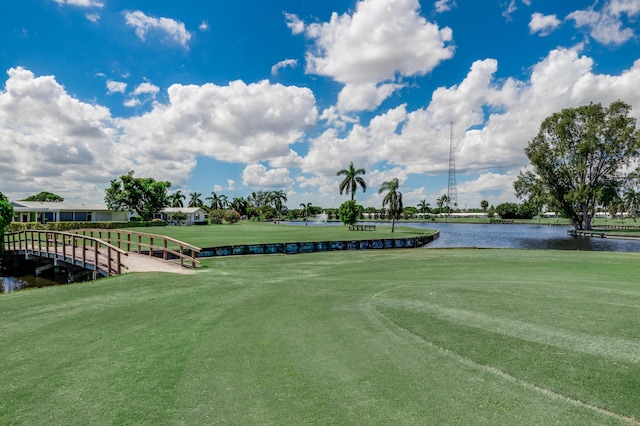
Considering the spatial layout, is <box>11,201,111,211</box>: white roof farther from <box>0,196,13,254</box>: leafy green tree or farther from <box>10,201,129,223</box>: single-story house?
<box>0,196,13,254</box>: leafy green tree

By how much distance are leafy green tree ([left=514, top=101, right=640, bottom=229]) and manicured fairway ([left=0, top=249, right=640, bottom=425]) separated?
54.2 metres

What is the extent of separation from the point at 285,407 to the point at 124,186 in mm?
83676

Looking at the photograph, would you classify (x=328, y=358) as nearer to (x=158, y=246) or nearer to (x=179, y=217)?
Result: (x=158, y=246)

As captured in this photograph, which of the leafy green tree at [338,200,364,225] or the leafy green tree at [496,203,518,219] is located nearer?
the leafy green tree at [338,200,364,225]

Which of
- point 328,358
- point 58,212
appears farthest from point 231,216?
point 328,358

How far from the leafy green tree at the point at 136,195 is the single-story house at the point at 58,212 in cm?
236

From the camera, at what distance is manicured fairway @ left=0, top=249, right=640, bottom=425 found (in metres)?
4.47

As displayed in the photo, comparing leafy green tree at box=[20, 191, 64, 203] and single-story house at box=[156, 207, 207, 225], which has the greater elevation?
leafy green tree at box=[20, 191, 64, 203]

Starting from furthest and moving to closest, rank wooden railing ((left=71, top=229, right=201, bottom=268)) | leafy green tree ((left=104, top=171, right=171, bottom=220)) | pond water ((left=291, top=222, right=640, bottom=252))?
leafy green tree ((left=104, top=171, right=171, bottom=220))
pond water ((left=291, top=222, right=640, bottom=252))
wooden railing ((left=71, top=229, right=201, bottom=268))

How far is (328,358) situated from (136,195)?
82430 millimetres

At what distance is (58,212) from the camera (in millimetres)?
65000

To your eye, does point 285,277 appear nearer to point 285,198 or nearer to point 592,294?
point 592,294

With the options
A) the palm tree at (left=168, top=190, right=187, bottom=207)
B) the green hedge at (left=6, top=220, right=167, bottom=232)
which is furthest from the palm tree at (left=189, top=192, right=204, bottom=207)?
the green hedge at (left=6, top=220, right=167, bottom=232)

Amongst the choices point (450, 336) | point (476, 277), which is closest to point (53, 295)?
point (450, 336)
